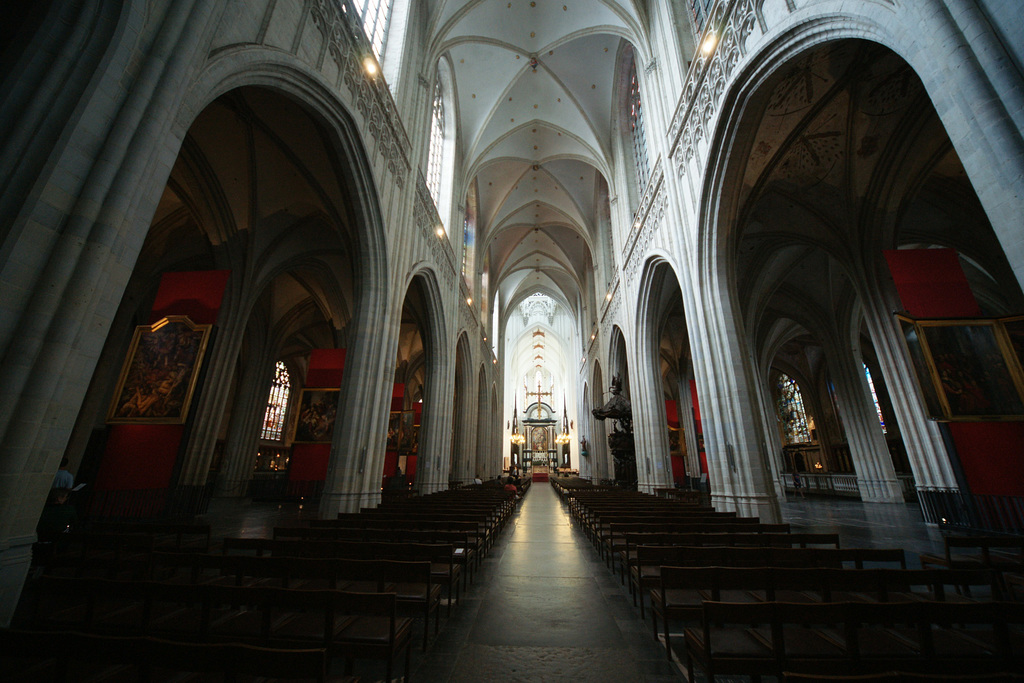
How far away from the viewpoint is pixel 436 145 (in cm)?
1352

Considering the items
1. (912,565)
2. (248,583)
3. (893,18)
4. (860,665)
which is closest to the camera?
(860,665)

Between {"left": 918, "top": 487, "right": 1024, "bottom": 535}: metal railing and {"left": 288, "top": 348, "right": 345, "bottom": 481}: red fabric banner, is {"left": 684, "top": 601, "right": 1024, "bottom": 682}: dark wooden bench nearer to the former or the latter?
{"left": 918, "top": 487, "right": 1024, "bottom": 535}: metal railing

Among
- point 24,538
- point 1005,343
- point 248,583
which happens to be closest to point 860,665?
point 248,583

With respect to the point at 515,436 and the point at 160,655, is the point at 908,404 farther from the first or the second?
the point at 515,436

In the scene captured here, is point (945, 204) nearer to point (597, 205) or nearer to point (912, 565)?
point (912, 565)

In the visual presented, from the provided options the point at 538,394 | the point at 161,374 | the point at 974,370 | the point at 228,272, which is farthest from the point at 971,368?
the point at 538,394

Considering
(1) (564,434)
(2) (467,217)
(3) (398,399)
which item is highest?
(2) (467,217)

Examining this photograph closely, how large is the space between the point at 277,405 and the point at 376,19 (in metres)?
21.6

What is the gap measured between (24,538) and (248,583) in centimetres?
128

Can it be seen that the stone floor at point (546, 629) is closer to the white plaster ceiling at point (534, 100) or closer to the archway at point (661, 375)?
the archway at point (661, 375)

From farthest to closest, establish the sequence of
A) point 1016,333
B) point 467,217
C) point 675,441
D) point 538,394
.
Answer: point 538,394, point 675,441, point 467,217, point 1016,333

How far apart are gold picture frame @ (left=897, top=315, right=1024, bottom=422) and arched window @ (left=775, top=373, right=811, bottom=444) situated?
2076 cm

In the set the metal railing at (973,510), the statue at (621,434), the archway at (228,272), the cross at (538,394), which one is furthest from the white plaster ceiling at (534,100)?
the cross at (538,394)

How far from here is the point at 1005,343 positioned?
20.0 ft
